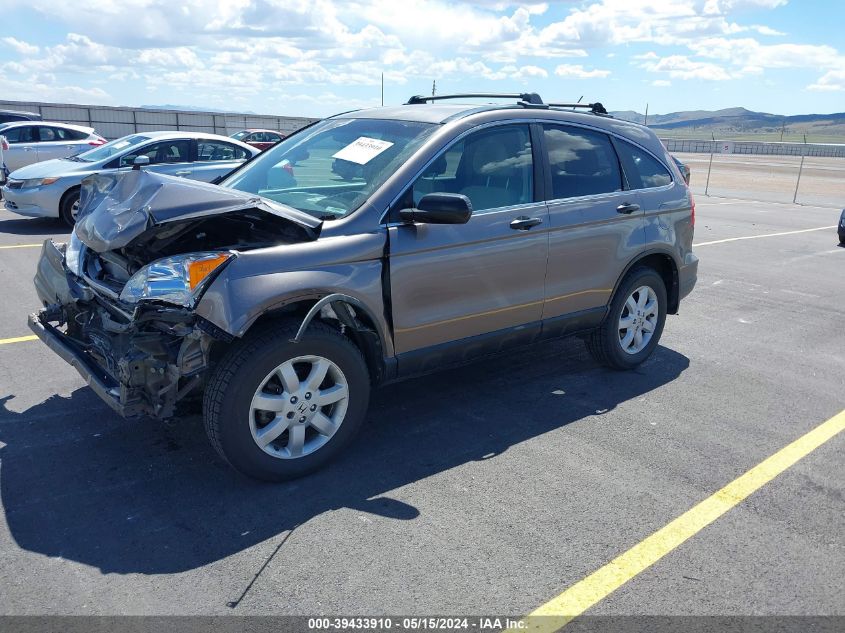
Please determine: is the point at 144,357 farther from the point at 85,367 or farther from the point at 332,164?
the point at 332,164

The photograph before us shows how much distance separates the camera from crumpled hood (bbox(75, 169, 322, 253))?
3537mm

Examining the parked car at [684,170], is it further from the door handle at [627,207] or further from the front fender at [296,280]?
the front fender at [296,280]

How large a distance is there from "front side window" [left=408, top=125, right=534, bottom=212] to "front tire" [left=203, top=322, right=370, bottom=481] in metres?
1.08

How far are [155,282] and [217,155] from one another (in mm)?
9231

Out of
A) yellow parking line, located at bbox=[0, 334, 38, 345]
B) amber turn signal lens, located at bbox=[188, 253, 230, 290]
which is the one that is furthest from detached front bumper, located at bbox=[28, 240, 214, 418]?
yellow parking line, located at bbox=[0, 334, 38, 345]

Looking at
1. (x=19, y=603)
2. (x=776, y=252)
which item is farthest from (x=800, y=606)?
(x=776, y=252)

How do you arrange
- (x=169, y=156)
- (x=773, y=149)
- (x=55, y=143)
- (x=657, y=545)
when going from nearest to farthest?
(x=657, y=545) → (x=169, y=156) → (x=55, y=143) → (x=773, y=149)

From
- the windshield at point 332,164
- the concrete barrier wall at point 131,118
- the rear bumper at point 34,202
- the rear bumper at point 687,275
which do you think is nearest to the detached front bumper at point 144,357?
the windshield at point 332,164

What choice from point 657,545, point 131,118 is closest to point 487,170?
point 657,545

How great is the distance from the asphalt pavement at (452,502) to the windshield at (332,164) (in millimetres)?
1424

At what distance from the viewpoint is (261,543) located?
3266 mm

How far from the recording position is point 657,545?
11.0 ft

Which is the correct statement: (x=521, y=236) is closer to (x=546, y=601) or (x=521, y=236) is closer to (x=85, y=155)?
(x=546, y=601)

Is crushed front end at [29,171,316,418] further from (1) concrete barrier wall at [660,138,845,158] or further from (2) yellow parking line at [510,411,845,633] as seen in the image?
(1) concrete barrier wall at [660,138,845,158]
